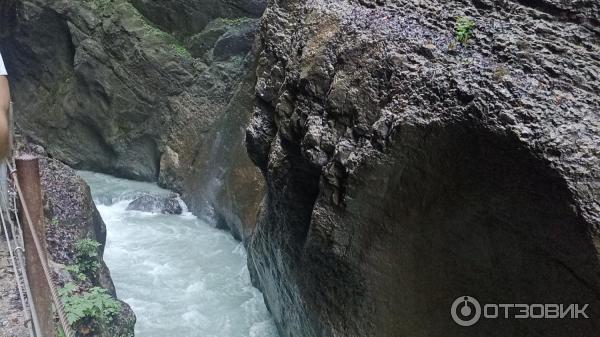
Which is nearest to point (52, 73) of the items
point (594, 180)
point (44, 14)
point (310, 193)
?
point (44, 14)

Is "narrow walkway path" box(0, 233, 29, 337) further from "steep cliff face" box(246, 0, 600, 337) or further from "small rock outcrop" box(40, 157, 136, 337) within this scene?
"steep cliff face" box(246, 0, 600, 337)

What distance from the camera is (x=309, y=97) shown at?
160 inches

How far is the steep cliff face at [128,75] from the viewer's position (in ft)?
38.2

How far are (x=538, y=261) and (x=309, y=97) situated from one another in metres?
2.18

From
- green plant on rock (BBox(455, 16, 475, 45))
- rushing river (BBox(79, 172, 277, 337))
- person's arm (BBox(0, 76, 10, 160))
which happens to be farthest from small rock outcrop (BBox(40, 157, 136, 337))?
green plant on rock (BBox(455, 16, 475, 45))

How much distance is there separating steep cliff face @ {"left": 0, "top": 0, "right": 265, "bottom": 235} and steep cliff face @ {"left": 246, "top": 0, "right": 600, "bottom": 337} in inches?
296

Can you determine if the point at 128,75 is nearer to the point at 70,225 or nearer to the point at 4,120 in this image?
the point at 70,225

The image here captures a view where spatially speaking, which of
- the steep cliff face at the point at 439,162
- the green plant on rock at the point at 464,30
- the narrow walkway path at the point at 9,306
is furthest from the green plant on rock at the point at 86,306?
the green plant on rock at the point at 464,30

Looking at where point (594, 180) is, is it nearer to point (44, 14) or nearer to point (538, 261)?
point (538, 261)

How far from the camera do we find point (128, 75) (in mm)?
12203

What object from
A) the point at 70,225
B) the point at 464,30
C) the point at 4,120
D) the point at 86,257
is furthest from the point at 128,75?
the point at 4,120

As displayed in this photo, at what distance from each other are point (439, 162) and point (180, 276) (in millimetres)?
5596

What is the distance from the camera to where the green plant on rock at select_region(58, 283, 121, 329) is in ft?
15.4

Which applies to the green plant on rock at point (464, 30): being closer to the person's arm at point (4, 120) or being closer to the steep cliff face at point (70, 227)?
the person's arm at point (4, 120)
